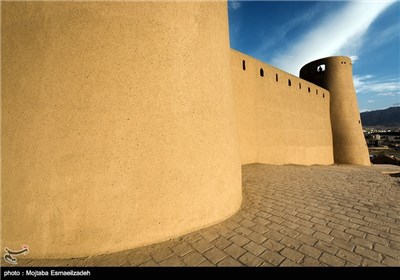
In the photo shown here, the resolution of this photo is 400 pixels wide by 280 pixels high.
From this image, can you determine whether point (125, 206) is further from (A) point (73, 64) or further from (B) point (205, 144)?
(A) point (73, 64)

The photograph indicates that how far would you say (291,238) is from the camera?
2549 millimetres

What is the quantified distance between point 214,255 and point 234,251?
0.24m

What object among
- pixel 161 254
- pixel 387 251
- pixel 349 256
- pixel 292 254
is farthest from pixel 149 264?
pixel 387 251

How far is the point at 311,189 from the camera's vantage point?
187 inches

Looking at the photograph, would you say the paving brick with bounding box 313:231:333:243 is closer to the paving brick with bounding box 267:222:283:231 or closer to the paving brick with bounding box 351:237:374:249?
the paving brick with bounding box 351:237:374:249

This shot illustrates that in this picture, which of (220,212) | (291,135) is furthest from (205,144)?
(291,135)

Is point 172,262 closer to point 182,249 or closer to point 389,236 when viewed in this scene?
point 182,249

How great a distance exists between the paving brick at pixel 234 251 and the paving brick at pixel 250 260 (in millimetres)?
52

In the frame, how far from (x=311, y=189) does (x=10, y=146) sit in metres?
5.54

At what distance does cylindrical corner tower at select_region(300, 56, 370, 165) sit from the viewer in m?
16.3

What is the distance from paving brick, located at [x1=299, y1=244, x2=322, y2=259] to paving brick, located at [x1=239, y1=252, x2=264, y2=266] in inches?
21.3

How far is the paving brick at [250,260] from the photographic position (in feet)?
6.81

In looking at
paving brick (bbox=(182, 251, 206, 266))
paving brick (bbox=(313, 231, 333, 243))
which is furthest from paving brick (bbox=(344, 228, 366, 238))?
paving brick (bbox=(182, 251, 206, 266))

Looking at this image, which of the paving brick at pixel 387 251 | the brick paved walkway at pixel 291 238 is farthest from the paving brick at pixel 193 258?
the paving brick at pixel 387 251
